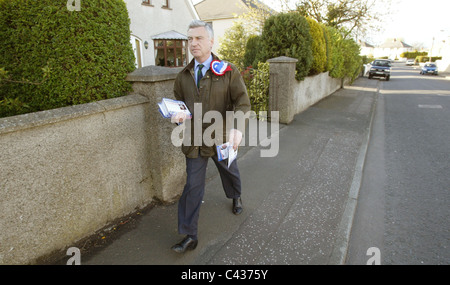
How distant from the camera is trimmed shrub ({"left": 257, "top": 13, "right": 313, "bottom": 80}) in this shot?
8273 millimetres

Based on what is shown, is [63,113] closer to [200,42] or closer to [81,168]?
[81,168]

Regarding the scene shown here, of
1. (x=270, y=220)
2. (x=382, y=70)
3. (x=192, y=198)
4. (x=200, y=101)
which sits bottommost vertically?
(x=270, y=220)

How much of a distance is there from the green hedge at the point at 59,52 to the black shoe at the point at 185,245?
169cm

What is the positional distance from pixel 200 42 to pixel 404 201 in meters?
3.58

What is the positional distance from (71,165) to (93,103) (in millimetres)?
620

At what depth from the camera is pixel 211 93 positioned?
104 inches

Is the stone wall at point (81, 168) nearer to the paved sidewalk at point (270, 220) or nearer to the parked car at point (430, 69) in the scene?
the paved sidewalk at point (270, 220)

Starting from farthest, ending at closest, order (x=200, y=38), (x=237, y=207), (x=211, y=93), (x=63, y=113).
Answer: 1. (x=237, y=207)
2. (x=211, y=93)
3. (x=200, y=38)
4. (x=63, y=113)

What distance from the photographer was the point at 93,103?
2.72m

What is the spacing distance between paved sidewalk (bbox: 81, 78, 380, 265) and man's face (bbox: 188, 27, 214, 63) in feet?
5.96

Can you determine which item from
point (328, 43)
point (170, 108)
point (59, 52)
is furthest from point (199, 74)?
point (328, 43)

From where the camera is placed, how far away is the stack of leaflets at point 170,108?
2447 millimetres
